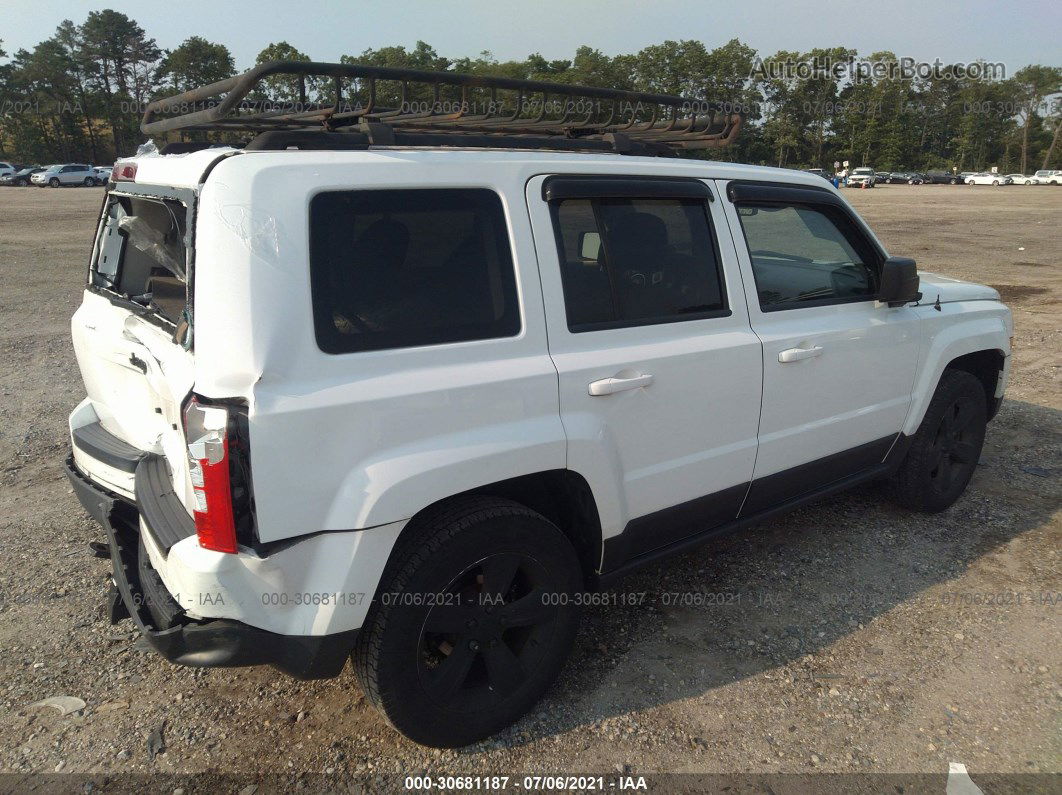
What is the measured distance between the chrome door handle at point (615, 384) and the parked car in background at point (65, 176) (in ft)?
166

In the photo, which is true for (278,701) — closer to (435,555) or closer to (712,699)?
(435,555)

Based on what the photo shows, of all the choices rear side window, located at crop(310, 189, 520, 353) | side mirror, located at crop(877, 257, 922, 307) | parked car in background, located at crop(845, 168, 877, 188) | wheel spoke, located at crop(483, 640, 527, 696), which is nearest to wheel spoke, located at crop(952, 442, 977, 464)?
side mirror, located at crop(877, 257, 922, 307)

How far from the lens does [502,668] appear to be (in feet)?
8.61

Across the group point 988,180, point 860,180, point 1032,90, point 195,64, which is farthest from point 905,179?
point 195,64

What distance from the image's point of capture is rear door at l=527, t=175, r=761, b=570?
2609mm

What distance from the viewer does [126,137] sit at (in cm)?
7400

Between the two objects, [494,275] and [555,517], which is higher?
[494,275]

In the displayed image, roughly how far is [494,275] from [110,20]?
94.0m

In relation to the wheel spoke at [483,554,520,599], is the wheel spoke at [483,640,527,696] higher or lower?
lower

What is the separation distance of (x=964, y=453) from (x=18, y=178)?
5431 centimetres

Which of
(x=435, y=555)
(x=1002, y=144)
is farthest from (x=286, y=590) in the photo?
(x=1002, y=144)

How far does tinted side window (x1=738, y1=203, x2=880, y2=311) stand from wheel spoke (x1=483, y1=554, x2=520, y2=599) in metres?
1.60

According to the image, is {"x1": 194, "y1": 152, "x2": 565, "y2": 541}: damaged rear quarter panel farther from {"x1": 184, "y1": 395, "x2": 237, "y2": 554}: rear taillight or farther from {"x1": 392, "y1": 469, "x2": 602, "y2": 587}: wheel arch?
{"x1": 392, "y1": 469, "x2": 602, "y2": 587}: wheel arch

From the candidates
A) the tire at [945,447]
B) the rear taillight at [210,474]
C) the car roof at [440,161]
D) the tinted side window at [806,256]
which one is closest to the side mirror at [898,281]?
the tinted side window at [806,256]
